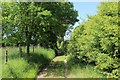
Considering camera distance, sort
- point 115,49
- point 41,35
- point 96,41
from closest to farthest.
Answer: point 115,49, point 96,41, point 41,35

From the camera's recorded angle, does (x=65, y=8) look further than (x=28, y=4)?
Yes

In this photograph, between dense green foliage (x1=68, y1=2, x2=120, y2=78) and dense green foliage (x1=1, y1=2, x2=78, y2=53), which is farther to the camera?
dense green foliage (x1=1, y1=2, x2=78, y2=53)

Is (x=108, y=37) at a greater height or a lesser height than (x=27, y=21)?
lesser

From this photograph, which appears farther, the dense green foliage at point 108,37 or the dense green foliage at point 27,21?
the dense green foliage at point 27,21

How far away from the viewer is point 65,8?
20.4 metres

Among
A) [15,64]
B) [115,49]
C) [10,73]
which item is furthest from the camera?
[15,64]

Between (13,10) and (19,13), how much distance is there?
590 millimetres

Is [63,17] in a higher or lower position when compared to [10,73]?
higher

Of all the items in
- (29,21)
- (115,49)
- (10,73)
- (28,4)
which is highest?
(28,4)

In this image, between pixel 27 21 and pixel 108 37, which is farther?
pixel 27 21

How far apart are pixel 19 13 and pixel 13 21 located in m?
0.67

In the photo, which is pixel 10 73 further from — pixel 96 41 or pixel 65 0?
pixel 65 0

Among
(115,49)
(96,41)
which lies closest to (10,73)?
(96,41)

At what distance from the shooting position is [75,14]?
23.0m
